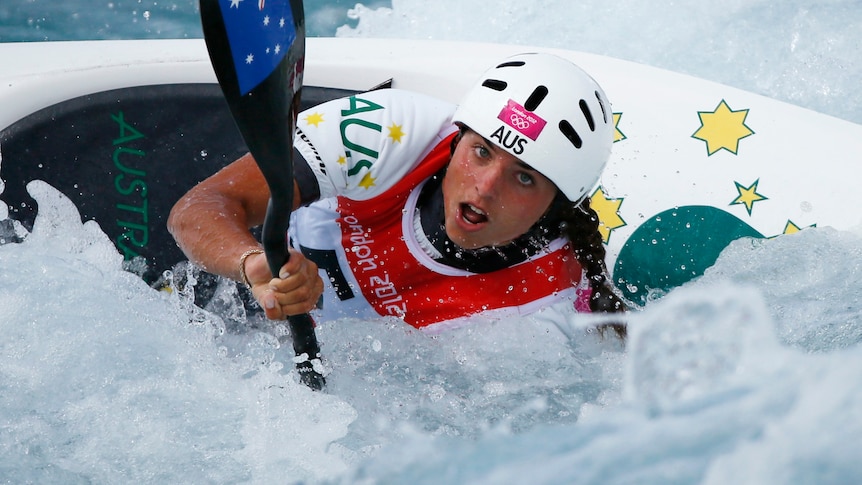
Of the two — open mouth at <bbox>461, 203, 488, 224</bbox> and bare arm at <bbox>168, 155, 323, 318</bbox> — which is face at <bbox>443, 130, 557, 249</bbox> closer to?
open mouth at <bbox>461, 203, 488, 224</bbox>

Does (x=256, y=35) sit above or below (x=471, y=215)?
above

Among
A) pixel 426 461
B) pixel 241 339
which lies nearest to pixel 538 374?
pixel 426 461

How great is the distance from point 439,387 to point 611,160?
670 millimetres

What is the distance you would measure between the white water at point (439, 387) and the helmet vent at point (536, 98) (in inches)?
15.8

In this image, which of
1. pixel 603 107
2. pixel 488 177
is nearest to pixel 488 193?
pixel 488 177

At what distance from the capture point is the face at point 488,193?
4.50 ft

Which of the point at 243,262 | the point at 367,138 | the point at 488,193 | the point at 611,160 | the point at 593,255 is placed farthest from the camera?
the point at 611,160

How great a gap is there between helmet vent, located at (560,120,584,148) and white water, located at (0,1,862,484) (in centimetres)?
35

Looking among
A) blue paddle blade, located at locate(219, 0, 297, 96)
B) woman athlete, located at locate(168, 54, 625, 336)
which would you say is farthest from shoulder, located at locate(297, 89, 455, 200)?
blue paddle blade, located at locate(219, 0, 297, 96)

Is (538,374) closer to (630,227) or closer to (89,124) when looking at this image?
(630,227)

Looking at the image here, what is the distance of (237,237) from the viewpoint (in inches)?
50.3

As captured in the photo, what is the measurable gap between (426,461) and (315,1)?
3.01 metres

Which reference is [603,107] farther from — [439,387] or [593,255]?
[439,387]

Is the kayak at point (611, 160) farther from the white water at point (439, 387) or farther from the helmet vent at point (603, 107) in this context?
the helmet vent at point (603, 107)
